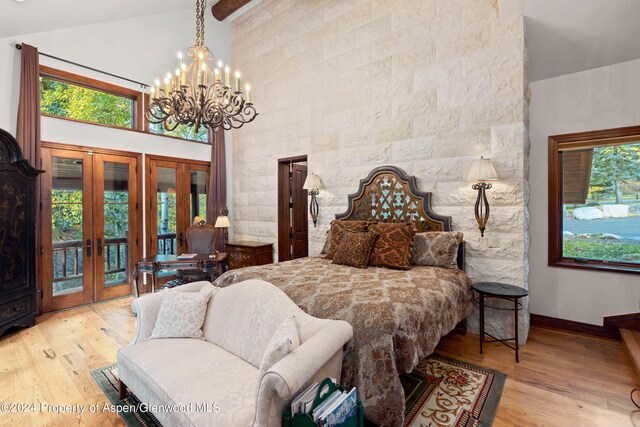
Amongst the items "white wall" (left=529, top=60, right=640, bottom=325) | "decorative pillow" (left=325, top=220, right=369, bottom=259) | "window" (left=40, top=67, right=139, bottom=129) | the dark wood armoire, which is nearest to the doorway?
"decorative pillow" (left=325, top=220, right=369, bottom=259)

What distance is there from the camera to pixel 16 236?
326 cm

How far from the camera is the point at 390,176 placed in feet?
12.1

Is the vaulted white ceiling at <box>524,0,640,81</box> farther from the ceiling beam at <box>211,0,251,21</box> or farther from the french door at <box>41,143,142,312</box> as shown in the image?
the french door at <box>41,143,142,312</box>

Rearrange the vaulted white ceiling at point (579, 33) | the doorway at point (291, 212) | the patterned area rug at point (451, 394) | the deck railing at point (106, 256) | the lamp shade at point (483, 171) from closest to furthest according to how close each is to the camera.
Result: the patterned area rug at point (451, 394) → the vaulted white ceiling at point (579, 33) → the lamp shade at point (483, 171) → the deck railing at point (106, 256) → the doorway at point (291, 212)

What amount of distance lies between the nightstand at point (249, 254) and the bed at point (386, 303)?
165 centimetres

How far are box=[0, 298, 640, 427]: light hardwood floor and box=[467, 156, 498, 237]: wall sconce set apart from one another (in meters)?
1.21

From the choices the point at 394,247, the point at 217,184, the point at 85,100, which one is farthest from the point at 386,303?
the point at 85,100

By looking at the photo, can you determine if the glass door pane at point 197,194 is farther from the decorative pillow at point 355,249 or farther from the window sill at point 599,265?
the window sill at point 599,265

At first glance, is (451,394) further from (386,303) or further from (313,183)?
(313,183)

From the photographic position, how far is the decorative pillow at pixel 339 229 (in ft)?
11.5

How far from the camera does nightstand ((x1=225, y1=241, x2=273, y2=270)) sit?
190 inches

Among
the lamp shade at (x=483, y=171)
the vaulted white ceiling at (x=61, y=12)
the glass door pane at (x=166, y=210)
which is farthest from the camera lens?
the glass door pane at (x=166, y=210)

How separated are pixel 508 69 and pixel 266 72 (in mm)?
3779

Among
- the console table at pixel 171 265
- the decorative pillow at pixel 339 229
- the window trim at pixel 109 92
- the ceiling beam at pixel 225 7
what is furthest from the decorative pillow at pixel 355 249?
the ceiling beam at pixel 225 7
